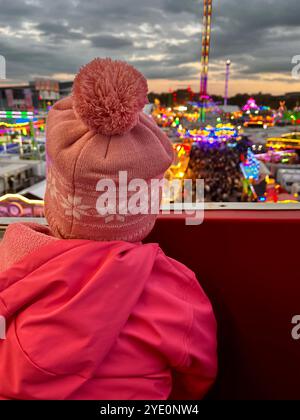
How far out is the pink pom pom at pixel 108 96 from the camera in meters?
0.57

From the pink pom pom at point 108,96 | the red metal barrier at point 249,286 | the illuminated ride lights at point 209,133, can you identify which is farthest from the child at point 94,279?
the illuminated ride lights at point 209,133

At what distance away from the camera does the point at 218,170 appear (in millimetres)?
9383

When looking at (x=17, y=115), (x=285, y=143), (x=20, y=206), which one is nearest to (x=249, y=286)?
(x=20, y=206)

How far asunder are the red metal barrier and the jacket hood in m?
0.41

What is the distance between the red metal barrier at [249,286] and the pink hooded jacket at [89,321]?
35 centimetres

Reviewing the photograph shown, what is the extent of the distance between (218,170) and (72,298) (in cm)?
912

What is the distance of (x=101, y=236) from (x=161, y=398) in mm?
320

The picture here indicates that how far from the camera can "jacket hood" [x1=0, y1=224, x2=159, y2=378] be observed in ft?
1.86

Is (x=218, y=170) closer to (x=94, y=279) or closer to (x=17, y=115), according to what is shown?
(x=17, y=115)

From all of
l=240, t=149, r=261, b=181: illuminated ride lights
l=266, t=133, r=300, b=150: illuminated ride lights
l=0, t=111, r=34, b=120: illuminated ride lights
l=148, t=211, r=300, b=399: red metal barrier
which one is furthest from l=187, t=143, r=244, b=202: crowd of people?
l=148, t=211, r=300, b=399: red metal barrier

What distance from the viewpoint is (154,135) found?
63 cm

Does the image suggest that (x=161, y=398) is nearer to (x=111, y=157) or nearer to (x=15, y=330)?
(x=15, y=330)

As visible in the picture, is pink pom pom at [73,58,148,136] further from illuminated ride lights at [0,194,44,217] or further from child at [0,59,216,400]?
illuminated ride lights at [0,194,44,217]
